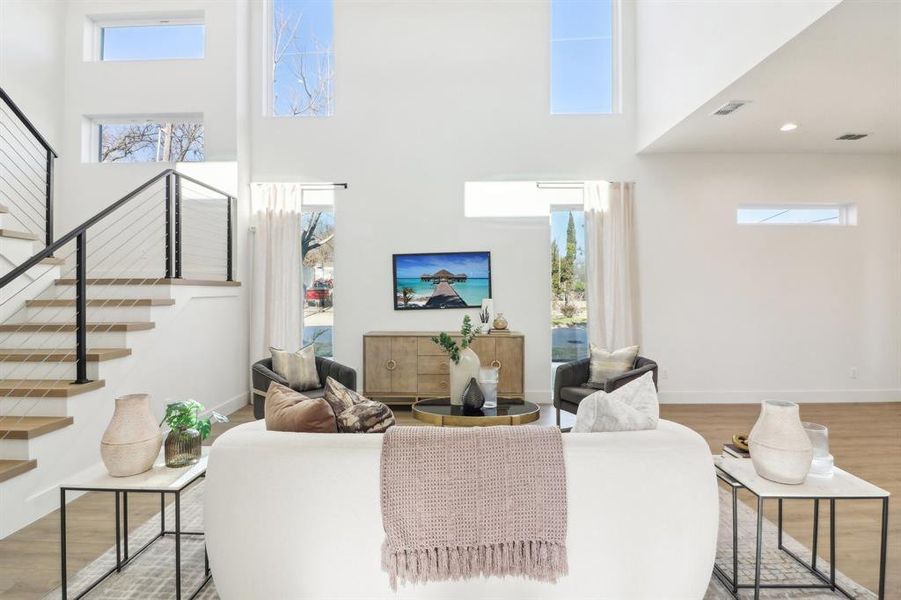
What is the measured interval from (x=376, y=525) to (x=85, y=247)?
275 cm

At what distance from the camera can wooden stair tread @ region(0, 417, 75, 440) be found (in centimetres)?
263

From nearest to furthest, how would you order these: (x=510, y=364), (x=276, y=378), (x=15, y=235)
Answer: (x=15, y=235), (x=276, y=378), (x=510, y=364)

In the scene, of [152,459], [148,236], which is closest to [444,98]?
[148,236]

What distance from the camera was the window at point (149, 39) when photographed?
5613mm

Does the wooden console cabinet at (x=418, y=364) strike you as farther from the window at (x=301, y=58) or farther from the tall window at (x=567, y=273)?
the window at (x=301, y=58)

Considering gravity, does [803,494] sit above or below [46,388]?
below

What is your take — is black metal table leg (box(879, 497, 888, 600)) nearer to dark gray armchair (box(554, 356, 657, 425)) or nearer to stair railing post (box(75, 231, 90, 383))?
dark gray armchair (box(554, 356, 657, 425))

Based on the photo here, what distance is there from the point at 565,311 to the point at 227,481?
4.62m

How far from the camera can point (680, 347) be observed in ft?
18.4

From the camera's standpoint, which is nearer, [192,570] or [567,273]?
[192,570]

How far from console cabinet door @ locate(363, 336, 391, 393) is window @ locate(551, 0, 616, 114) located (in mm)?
3366

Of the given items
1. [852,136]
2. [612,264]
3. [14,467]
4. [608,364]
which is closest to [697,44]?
[852,136]

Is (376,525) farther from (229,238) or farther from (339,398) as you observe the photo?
(229,238)

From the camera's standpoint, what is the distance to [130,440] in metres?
1.95
